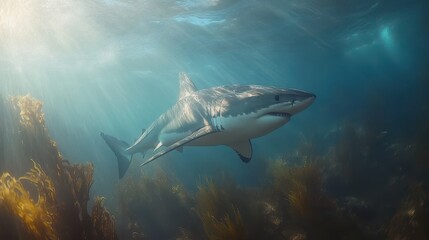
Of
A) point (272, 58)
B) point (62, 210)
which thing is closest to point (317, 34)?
point (272, 58)

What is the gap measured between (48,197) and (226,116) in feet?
13.8

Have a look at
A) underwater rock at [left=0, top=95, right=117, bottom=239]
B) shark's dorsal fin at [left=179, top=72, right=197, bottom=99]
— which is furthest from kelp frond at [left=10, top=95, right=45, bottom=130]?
shark's dorsal fin at [left=179, top=72, right=197, bottom=99]

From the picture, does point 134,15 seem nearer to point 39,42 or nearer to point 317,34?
point 39,42

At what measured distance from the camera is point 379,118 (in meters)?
22.4

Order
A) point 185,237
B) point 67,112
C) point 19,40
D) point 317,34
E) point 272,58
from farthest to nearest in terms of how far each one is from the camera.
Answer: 1. point 67,112
2. point 272,58
3. point 317,34
4. point 19,40
5. point 185,237

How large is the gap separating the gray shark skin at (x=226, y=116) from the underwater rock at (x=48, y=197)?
2.01 metres

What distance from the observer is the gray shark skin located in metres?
5.82

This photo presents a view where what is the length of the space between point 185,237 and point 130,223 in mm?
3668

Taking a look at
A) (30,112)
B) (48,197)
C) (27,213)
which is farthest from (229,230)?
(30,112)

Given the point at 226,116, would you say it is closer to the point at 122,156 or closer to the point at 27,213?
the point at 27,213

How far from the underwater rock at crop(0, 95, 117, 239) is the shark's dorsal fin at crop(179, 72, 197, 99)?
3.93 metres

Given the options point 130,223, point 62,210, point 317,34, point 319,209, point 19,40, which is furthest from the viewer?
point 317,34

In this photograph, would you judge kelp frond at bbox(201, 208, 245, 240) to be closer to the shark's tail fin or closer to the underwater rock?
the underwater rock

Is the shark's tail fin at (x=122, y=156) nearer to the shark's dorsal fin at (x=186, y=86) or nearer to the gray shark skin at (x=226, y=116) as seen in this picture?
the gray shark skin at (x=226, y=116)
